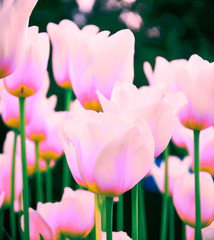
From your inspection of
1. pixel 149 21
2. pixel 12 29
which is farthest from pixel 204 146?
pixel 149 21

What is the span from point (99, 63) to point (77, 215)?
0.68 feet

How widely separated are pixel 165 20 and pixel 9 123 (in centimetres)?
246

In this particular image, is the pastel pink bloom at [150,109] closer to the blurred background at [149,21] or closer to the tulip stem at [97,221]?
the tulip stem at [97,221]

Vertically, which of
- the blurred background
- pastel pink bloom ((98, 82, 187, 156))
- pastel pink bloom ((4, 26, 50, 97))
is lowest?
pastel pink bloom ((98, 82, 187, 156))

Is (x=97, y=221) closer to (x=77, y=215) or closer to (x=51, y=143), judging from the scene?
(x=77, y=215)

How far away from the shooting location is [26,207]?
44 centimetres

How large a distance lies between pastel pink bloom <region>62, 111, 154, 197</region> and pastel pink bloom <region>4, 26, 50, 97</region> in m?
0.14

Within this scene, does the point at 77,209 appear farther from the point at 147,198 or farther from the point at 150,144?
the point at 147,198

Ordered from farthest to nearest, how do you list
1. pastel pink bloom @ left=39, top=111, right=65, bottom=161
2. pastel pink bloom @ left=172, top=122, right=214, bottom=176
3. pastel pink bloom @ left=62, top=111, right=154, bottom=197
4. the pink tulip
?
1. pastel pink bloom @ left=39, top=111, right=65, bottom=161
2. pastel pink bloom @ left=172, top=122, right=214, bottom=176
3. the pink tulip
4. pastel pink bloom @ left=62, top=111, right=154, bottom=197

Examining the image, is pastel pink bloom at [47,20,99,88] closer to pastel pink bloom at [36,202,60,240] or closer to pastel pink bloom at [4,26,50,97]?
pastel pink bloom at [4,26,50,97]

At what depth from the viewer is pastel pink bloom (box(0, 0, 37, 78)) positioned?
0.38 metres

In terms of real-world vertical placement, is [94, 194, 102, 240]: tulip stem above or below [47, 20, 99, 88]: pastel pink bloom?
below

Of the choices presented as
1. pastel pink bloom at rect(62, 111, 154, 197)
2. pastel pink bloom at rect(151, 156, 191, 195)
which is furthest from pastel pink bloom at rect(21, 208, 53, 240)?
pastel pink bloom at rect(151, 156, 191, 195)

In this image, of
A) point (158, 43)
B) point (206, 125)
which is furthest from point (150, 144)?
point (158, 43)
